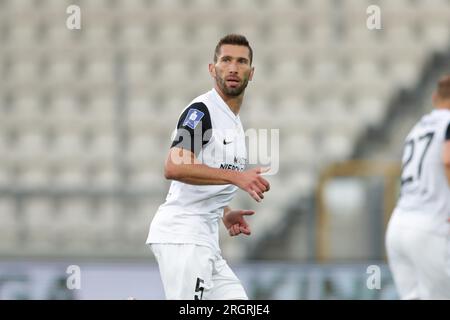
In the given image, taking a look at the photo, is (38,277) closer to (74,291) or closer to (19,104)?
(74,291)

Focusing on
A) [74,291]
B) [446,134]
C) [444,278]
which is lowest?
[74,291]

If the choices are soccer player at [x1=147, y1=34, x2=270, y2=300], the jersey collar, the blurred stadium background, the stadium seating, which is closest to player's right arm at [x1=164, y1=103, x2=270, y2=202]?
soccer player at [x1=147, y1=34, x2=270, y2=300]

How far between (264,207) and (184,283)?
264 inches

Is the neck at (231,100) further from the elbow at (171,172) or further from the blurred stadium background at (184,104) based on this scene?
the blurred stadium background at (184,104)

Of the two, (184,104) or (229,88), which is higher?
(229,88)

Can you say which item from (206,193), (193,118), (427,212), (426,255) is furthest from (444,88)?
(193,118)

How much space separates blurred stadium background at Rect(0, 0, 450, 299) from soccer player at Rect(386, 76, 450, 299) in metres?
3.96

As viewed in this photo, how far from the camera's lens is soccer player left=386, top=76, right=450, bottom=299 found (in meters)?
6.19

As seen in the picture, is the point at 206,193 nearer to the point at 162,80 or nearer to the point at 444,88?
the point at 444,88

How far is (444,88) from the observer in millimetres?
6316

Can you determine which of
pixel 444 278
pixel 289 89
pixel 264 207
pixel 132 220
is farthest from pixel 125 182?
pixel 444 278

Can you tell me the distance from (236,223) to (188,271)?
620 millimetres

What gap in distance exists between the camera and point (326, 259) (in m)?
10.3

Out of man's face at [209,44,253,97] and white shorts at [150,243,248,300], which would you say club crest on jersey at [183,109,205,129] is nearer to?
man's face at [209,44,253,97]
